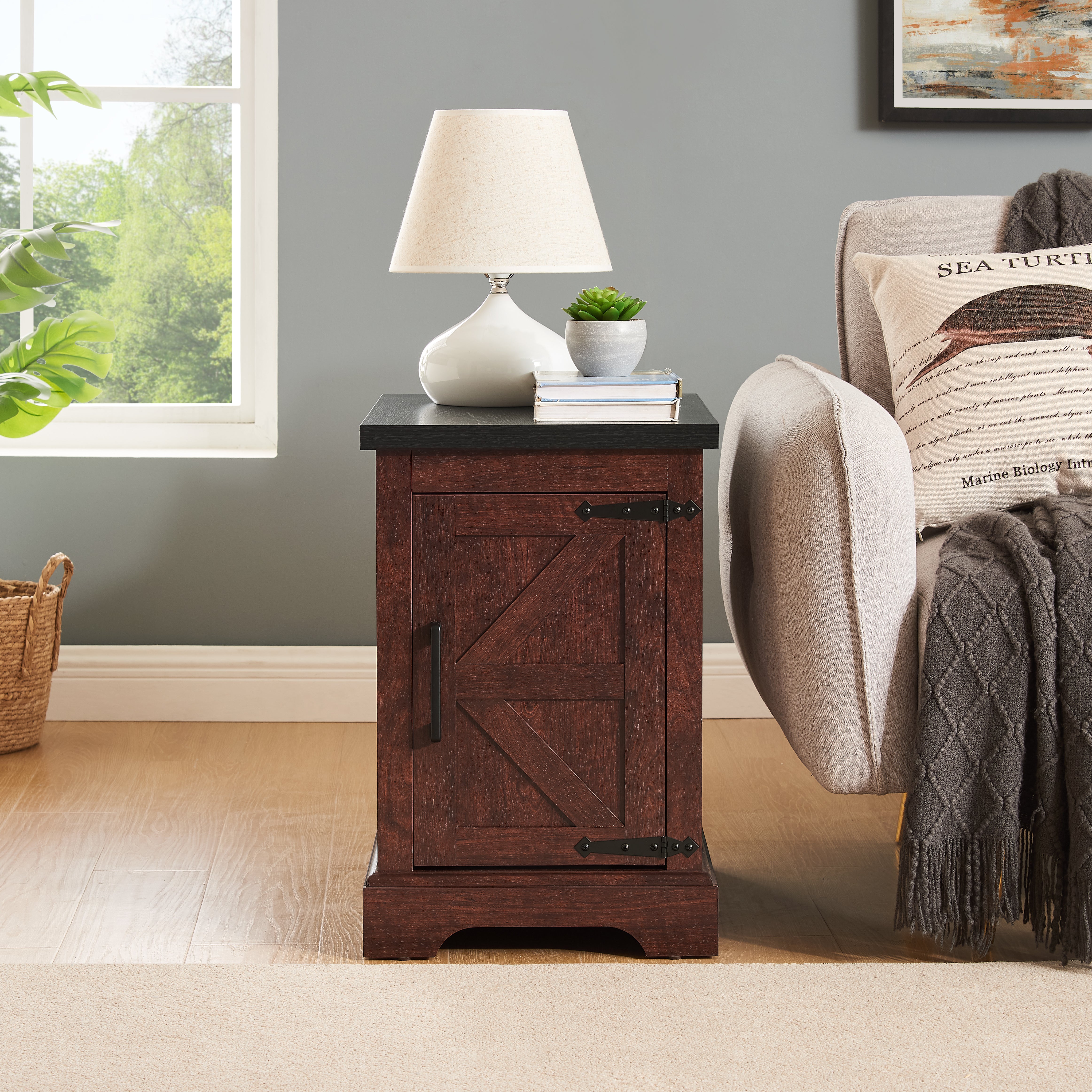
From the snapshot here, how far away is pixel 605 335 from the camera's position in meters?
1.54

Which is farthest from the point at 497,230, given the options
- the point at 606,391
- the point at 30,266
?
the point at 30,266

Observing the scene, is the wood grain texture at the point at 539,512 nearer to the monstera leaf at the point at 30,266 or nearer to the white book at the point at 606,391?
the white book at the point at 606,391

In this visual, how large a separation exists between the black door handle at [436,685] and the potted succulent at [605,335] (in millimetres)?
383

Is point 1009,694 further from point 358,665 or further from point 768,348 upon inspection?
point 358,665

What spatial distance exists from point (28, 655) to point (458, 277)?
1098mm

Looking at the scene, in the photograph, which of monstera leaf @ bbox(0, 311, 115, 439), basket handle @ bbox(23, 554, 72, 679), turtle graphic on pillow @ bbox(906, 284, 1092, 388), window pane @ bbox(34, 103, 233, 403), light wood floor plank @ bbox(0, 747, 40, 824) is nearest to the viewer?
turtle graphic on pillow @ bbox(906, 284, 1092, 388)

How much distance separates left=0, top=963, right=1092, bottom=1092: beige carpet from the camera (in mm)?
1210

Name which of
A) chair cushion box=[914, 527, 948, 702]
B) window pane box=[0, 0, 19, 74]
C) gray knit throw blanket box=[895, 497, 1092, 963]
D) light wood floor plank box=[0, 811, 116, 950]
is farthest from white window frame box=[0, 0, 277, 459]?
gray knit throw blanket box=[895, 497, 1092, 963]

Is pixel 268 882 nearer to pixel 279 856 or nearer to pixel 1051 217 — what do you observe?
pixel 279 856

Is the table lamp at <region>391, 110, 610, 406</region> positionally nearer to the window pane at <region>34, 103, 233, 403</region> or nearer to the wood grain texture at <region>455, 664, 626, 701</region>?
the wood grain texture at <region>455, 664, 626, 701</region>

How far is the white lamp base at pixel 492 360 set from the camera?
1.63 meters

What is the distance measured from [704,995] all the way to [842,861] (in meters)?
0.51

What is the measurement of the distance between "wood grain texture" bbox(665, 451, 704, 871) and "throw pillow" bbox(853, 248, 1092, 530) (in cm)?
31

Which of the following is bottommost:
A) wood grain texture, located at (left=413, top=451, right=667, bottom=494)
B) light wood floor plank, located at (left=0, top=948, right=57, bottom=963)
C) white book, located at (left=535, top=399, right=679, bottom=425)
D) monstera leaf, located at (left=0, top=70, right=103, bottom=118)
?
light wood floor plank, located at (left=0, top=948, right=57, bottom=963)
